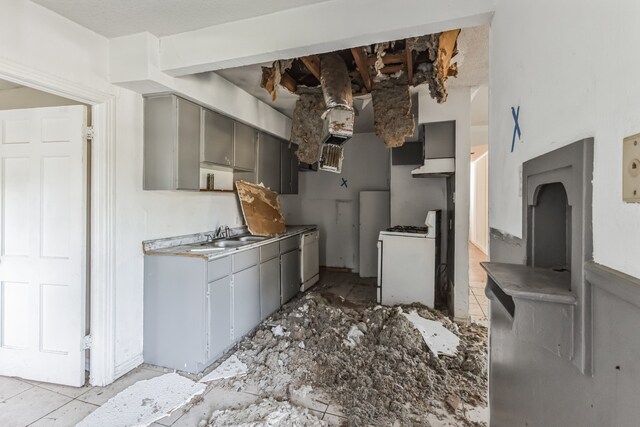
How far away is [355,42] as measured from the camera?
179 cm

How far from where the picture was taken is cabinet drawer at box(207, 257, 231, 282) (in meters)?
2.36

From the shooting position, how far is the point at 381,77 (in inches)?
102

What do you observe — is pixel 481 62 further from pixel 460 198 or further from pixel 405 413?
pixel 405 413

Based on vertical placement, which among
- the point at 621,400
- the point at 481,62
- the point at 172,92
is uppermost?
the point at 481,62

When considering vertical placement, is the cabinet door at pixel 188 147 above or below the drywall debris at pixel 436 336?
above

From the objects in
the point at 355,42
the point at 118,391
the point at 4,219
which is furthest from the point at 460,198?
the point at 4,219

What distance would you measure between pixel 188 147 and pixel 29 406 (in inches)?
84.3

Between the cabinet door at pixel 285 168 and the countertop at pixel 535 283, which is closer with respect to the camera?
the countertop at pixel 535 283

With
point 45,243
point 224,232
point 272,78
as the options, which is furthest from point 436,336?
point 45,243

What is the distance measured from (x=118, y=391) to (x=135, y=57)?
8.04ft

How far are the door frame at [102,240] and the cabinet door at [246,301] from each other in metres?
0.94

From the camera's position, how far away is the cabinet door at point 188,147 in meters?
2.49

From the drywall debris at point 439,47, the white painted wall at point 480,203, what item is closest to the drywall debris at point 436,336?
the drywall debris at point 439,47

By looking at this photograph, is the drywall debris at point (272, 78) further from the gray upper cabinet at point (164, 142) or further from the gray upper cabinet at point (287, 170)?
the gray upper cabinet at point (287, 170)
